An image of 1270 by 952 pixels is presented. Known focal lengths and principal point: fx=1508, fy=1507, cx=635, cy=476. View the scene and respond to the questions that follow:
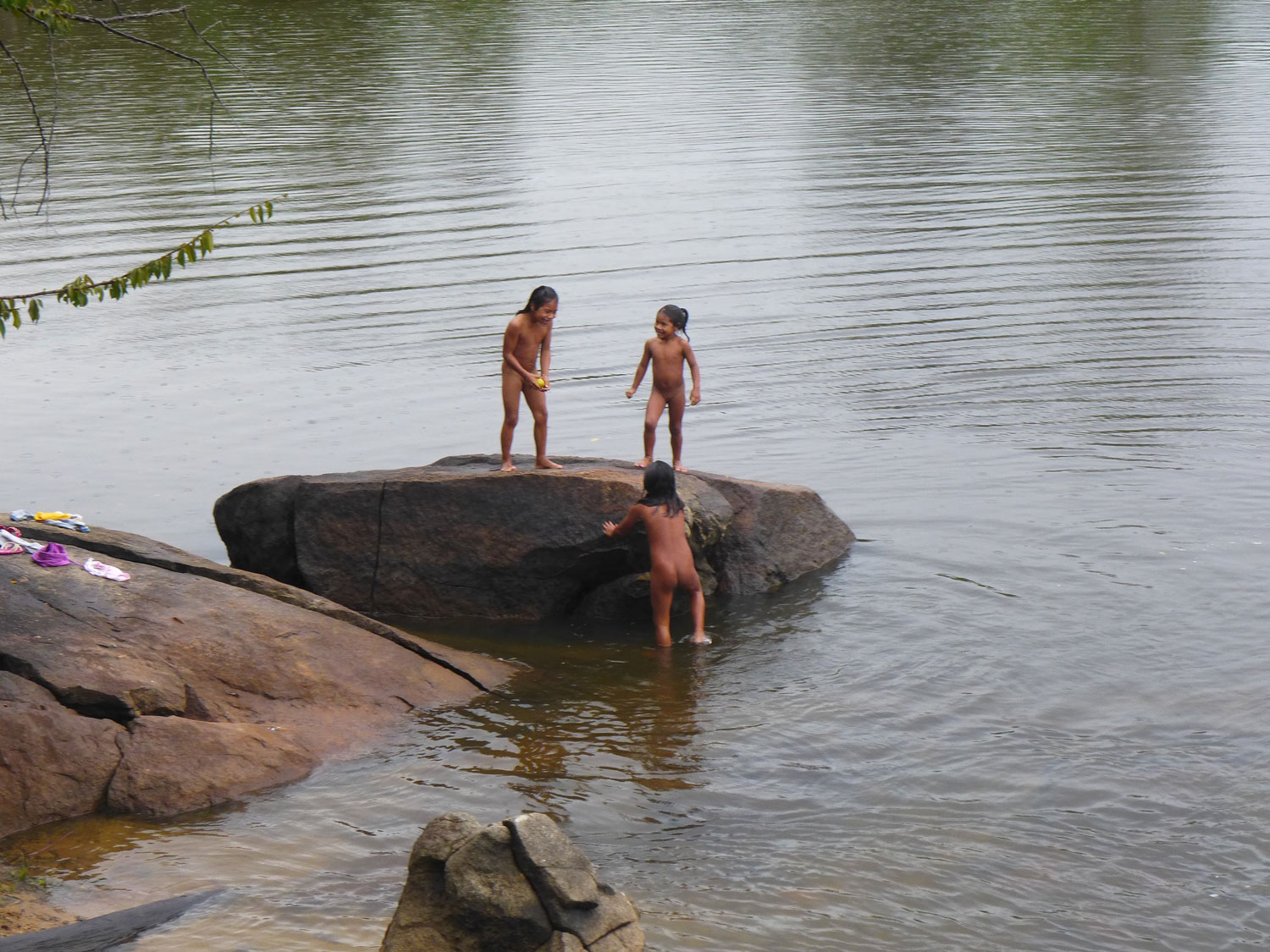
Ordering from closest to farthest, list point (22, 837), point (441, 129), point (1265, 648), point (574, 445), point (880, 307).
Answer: point (22, 837)
point (1265, 648)
point (574, 445)
point (880, 307)
point (441, 129)

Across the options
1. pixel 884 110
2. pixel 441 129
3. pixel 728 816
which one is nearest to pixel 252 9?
pixel 441 129

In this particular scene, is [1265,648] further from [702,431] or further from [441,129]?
[441,129]

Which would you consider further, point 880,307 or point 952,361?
point 880,307

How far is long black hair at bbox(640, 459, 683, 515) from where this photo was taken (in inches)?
402

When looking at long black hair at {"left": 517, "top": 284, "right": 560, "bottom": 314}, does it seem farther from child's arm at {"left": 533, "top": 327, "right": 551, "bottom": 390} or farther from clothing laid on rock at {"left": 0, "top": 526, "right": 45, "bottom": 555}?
clothing laid on rock at {"left": 0, "top": 526, "right": 45, "bottom": 555}

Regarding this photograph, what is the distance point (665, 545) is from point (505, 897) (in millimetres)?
4779

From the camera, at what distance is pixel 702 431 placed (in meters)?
14.9

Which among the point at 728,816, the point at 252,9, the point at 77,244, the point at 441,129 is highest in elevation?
the point at 252,9

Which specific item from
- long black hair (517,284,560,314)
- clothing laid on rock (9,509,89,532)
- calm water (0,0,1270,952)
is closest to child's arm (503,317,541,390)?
long black hair (517,284,560,314)

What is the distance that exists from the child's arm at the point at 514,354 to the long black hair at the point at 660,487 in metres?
1.45

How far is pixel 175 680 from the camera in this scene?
843cm

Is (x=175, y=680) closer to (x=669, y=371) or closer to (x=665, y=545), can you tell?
(x=665, y=545)

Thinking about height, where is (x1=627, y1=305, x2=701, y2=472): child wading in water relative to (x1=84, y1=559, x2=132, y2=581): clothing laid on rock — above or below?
above

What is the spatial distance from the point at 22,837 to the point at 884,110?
85.9ft
